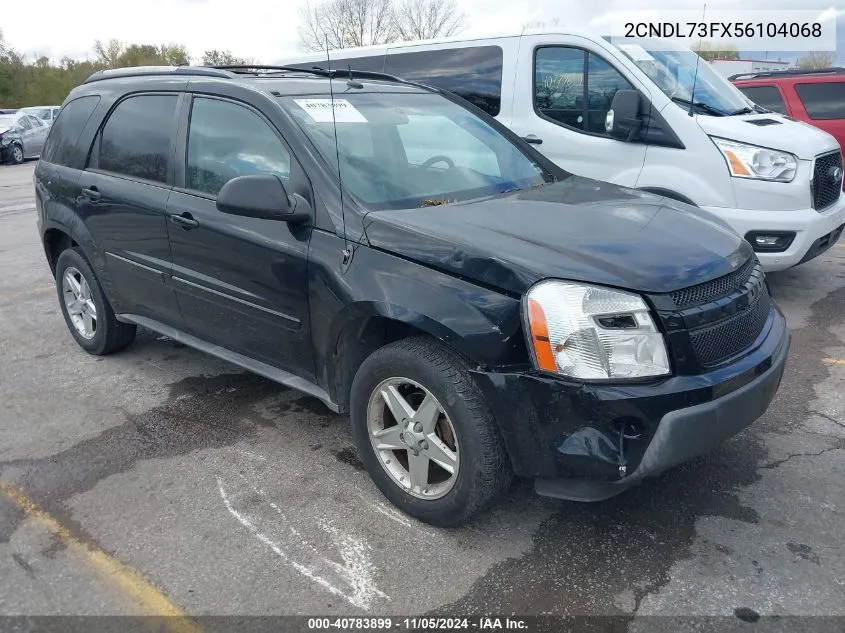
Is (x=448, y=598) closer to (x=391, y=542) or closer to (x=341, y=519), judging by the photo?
(x=391, y=542)

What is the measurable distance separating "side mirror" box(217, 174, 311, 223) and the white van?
3.50 meters

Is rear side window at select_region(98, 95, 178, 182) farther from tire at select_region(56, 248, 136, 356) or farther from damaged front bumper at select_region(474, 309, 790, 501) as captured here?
damaged front bumper at select_region(474, 309, 790, 501)

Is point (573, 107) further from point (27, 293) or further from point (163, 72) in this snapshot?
point (27, 293)

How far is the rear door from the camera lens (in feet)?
13.0

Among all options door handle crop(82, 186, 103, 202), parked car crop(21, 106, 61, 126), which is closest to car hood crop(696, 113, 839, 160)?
door handle crop(82, 186, 103, 202)

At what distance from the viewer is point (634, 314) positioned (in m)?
2.52

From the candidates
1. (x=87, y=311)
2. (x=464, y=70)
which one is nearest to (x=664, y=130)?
(x=464, y=70)

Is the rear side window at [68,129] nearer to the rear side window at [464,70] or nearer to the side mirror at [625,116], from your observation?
the rear side window at [464,70]

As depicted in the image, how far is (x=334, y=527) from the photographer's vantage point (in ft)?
9.80

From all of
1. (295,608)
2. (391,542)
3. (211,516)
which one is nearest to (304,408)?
(211,516)

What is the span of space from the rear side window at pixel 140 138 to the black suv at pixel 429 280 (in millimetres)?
14

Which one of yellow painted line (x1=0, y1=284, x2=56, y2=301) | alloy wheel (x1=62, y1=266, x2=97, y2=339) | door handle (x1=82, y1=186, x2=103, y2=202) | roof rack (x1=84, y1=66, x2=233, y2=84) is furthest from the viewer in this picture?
yellow painted line (x1=0, y1=284, x2=56, y2=301)

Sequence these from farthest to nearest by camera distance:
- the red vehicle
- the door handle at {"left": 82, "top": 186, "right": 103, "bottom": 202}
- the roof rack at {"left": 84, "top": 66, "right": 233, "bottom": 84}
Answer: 1. the red vehicle
2. the door handle at {"left": 82, "top": 186, "right": 103, "bottom": 202}
3. the roof rack at {"left": 84, "top": 66, "right": 233, "bottom": 84}

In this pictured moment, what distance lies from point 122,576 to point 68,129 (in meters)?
3.25
